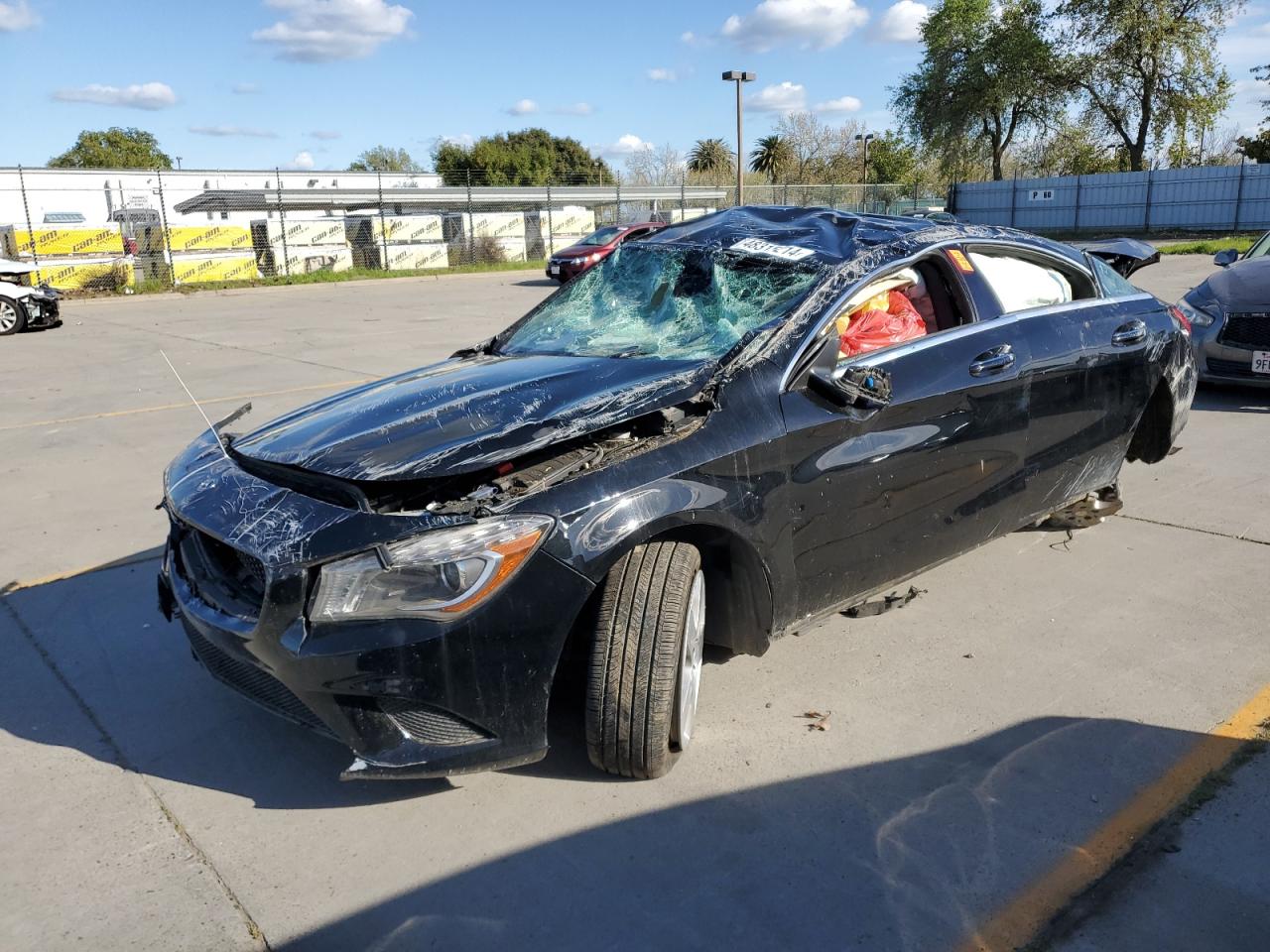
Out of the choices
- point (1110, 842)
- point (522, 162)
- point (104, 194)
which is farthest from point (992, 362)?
point (522, 162)

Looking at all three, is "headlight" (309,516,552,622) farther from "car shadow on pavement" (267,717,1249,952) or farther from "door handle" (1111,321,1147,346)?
"door handle" (1111,321,1147,346)

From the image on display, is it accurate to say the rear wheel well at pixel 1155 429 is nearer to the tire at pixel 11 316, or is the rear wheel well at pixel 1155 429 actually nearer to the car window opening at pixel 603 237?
the tire at pixel 11 316

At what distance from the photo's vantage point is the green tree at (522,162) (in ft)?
222

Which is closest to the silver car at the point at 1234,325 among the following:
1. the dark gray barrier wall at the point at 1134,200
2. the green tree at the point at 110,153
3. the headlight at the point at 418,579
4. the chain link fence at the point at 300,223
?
the headlight at the point at 418,579

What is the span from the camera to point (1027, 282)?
439cm

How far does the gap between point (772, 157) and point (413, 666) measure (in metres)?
67.9

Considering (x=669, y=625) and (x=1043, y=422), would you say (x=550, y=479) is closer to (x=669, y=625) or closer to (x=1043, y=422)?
(x=669, y=625)

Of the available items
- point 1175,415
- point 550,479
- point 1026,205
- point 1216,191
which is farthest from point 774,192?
point 550,479

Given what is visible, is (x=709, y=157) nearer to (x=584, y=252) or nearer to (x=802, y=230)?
(x=584, y=252)

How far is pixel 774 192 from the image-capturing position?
41281 millimetres

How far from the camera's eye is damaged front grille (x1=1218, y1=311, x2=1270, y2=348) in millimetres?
7781

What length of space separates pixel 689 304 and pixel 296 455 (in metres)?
1.61

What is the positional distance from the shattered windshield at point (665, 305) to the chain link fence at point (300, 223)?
16.4 metres

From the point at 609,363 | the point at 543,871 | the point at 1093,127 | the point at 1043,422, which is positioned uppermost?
the point at 1093,127
